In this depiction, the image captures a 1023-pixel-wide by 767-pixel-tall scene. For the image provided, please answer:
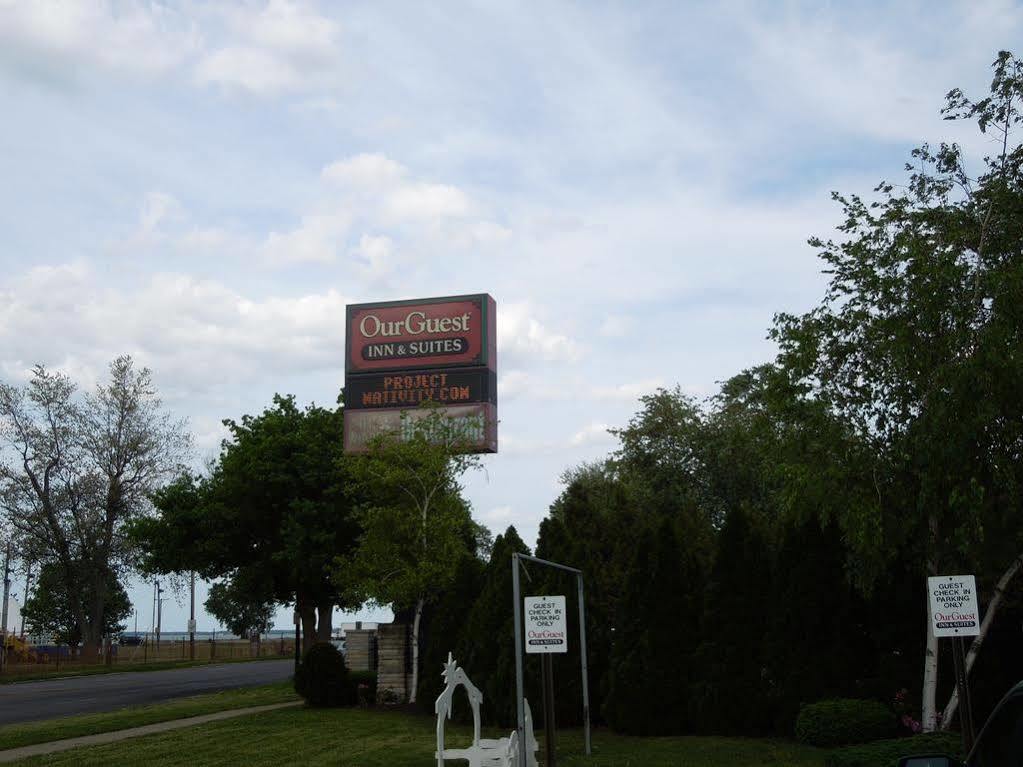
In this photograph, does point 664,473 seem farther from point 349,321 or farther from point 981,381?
point 981,381

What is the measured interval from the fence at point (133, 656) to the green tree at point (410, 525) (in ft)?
97.5

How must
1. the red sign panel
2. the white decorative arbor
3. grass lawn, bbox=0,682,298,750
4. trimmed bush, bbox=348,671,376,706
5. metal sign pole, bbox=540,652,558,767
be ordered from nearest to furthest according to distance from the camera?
metal sign pole, bbox=540,652,558,767, the white decorative arbor, grass lawn, bbox=0,682,298,750, trimmed bush, bbox=348,671,376,706, the red sign panel

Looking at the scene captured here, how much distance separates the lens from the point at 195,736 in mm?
19984

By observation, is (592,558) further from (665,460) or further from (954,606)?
(954,606)

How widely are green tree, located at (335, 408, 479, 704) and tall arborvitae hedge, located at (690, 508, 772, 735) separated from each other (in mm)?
8287

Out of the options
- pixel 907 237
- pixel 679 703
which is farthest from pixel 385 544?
pixel 907 237

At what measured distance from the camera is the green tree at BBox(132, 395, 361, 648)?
3484 centimetres

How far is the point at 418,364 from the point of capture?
3123 cm

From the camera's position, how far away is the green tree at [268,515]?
114 ft

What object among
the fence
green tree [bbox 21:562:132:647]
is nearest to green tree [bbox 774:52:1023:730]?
the fence

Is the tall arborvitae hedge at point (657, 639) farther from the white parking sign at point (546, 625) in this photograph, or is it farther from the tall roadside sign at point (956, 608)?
the tall roadside sign at point (956, 608)

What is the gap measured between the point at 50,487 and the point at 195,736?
3941cm

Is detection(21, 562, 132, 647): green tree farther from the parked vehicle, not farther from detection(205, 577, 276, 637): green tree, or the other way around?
the parked vehicle

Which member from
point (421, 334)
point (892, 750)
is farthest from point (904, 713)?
point (421, 334)
